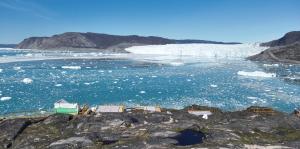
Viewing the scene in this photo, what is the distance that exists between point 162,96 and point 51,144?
685 inches

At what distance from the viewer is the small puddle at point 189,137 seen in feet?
56.8

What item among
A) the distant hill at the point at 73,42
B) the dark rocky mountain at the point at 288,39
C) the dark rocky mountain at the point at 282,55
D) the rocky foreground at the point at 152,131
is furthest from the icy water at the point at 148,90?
the distant hill at the point at 73,42

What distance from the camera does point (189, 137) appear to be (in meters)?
18.1

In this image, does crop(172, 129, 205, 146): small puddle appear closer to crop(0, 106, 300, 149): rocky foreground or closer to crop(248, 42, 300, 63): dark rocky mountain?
crop(0, 106, 300, 149): rocky foreground

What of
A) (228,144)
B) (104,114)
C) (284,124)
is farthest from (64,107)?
(284,124)

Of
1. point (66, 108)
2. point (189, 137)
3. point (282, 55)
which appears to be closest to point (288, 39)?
point (282, 55)

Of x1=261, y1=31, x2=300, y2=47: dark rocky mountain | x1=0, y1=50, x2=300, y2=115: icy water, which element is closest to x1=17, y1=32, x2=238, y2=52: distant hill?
x1=261, y1=31, x2=300, y2=47: dark rocky mountain

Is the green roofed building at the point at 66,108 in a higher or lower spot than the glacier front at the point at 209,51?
higher

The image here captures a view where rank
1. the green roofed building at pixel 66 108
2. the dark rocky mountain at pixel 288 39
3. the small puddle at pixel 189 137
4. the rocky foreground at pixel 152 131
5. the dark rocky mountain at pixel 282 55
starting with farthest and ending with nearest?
the dark rocky mountain at pixel 288 39
the dark rocky mountain at pixel 282 55
the green roofed building at pixel 66 108
the small puddle at pixel 189 137
the rocky foreground at pixel 152 131

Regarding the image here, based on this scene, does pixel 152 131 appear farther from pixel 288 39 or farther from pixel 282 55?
pixel 288 39

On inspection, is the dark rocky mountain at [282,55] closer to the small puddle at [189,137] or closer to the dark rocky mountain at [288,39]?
the dark rocky mountain at [288,39]

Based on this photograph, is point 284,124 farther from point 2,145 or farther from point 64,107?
point 2,145

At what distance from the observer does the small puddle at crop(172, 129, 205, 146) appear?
17.3 meters

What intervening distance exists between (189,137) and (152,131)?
170 centimetres
